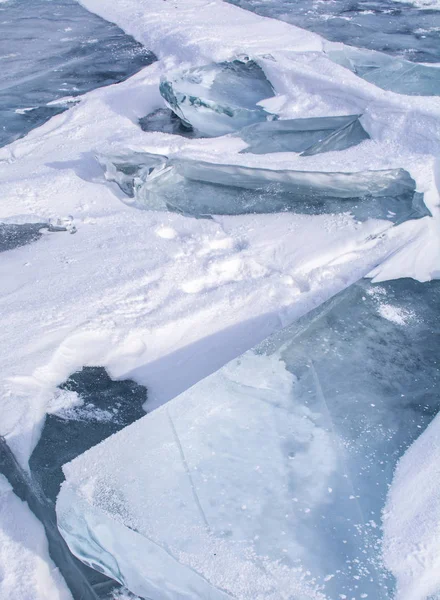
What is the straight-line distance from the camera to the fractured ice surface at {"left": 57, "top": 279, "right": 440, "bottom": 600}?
112 centimetres

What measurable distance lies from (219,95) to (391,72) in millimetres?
1060

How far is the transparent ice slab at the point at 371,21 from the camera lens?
4361 mm

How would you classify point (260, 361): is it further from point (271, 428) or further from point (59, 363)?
point (59, 363)

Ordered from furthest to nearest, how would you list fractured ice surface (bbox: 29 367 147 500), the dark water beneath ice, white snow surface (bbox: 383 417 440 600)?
fractured ice surface (bbox: 29 367 147 500) → the dark water beneath ice → white snow surface (bbox: 383 417 440 600)

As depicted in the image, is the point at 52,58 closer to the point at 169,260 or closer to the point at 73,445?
the point at 169,260

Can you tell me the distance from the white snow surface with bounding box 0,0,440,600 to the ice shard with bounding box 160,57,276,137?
0.53 feet

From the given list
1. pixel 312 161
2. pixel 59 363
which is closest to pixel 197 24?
pixel 312 161

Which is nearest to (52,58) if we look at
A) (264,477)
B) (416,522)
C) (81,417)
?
(81,417)

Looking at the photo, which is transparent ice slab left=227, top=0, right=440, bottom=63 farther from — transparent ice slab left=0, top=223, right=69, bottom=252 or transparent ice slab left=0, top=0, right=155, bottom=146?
transparent ice slab left=0, top=223, right=69, bottom=252

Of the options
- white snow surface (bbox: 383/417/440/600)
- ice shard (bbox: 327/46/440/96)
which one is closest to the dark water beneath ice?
white snow surface (bbox: 383/417/440/600)

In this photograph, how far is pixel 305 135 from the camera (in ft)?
9.49

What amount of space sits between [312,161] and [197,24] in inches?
107

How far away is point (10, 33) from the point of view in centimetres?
512

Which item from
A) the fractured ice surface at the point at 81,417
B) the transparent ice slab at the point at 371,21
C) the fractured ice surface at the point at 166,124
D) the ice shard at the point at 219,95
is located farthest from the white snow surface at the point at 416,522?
the transparent ice slab at the point at 371,21
